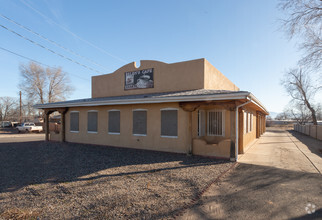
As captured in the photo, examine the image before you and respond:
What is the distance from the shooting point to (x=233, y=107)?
290 inches

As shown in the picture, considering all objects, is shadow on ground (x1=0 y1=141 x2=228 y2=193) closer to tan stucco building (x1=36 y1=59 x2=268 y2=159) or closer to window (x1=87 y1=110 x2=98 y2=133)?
tan stucco building (x1=36 y1=59 x2=268 y2=159)

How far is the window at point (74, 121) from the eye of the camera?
1285cm

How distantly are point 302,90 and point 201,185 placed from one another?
1540 inches

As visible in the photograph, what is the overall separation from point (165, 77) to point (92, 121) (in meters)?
5.67

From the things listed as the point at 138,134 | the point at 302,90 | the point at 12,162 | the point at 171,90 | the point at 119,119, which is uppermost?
the point at 302,90

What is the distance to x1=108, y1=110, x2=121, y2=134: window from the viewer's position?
1095 centimetres

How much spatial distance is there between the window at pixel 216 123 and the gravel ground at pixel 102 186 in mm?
2193

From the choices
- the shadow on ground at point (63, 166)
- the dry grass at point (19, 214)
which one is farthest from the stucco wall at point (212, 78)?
the dry grass at point (19, 214)

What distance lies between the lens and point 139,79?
12023 mm

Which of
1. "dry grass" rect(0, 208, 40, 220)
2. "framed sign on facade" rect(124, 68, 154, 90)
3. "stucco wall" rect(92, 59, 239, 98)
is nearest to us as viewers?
"dry grass" rect(0, 208, 40, 220)

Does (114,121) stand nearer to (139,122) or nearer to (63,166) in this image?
(139,122)

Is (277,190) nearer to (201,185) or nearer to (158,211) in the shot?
(201,185)

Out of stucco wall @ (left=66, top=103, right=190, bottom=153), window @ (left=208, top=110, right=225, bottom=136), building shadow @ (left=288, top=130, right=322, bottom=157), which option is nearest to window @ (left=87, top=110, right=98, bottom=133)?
stucco wall @ (left=66, top=103, right=190, bottom=153)

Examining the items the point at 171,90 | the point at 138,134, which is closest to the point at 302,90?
the point at 171,90
